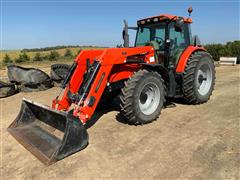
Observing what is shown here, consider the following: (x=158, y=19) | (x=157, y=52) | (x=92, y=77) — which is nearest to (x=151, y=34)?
(x=158, y=19)

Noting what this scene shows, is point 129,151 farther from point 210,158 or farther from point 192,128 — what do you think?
point 192,128

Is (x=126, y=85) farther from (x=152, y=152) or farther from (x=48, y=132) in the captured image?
(x=48, y=132)

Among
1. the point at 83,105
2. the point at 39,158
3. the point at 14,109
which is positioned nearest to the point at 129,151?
the point at 83,105

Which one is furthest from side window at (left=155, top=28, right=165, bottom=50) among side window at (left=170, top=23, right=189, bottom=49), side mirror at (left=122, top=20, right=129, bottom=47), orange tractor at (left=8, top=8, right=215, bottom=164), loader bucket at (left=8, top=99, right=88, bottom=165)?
loader bucket at (left=8, top=99, right=88, bottom=165)

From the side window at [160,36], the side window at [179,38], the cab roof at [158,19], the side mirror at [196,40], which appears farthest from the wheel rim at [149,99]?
the side mirror at [196,40]

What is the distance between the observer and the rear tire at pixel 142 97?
195 inches

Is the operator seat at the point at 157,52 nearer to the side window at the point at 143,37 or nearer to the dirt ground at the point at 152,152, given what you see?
the side window at the point at 143,37

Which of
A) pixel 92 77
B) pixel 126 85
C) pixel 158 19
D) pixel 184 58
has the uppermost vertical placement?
pixel 158 19

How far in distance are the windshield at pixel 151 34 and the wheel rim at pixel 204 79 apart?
1.42m

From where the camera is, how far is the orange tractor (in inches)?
173

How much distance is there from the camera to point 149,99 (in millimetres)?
5617

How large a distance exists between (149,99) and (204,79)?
7.46 ft

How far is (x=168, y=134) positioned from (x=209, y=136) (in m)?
0.72

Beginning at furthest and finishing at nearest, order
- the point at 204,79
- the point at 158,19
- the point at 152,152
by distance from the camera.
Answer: the point at 204,79 < the point at 158,19 < the point at 152,152
